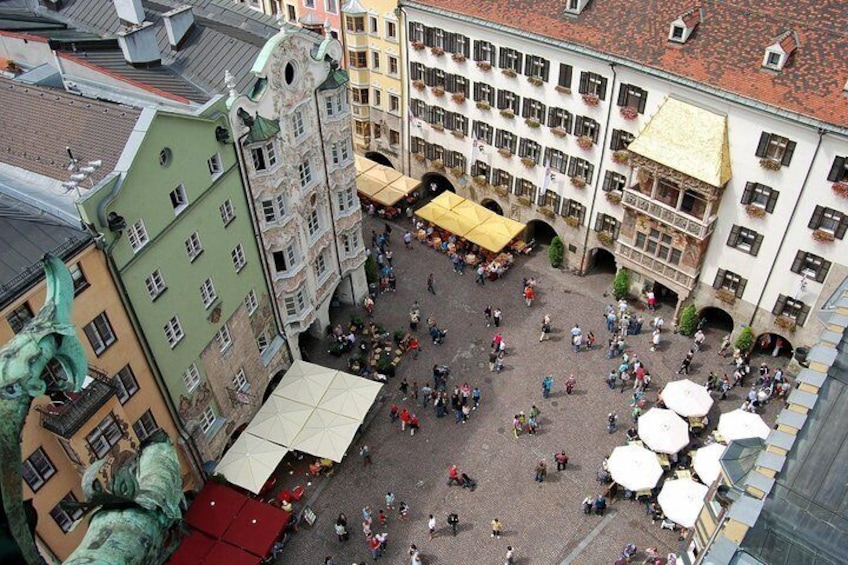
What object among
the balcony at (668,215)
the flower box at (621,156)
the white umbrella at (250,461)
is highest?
the flower box at (621,156)

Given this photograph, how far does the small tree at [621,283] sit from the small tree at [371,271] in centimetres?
1682

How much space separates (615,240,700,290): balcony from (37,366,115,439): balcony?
3360 cm

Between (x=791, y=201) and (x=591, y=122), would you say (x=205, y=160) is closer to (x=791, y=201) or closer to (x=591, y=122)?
(x=591, y=122)

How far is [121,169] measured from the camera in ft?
86.3

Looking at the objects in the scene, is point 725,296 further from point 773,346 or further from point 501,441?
point 501,441

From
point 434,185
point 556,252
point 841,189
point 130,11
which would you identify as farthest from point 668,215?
point 130,11

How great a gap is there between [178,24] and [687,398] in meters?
34.5

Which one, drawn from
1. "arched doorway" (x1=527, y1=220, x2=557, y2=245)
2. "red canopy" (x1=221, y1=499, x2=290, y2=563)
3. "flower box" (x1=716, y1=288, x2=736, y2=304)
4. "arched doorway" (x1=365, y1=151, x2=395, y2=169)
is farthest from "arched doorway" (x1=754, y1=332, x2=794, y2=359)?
"arched doorway" (x1=365, y1=151, x2=395, y2=169)

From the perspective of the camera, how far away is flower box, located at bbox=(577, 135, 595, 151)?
45906 mm

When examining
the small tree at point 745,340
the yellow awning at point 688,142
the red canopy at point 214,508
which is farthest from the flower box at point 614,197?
the red canopy at point 214,508

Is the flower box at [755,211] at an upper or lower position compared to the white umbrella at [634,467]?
upper

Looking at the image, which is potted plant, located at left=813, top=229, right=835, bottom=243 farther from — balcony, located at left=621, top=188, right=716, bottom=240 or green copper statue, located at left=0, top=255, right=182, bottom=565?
green copper statue, located at left=0, top=255, right=182, bottom=565

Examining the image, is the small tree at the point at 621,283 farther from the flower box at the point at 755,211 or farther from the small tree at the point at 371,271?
the small tree at the point at 371,271

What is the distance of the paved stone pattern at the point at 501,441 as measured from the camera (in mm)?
35250
